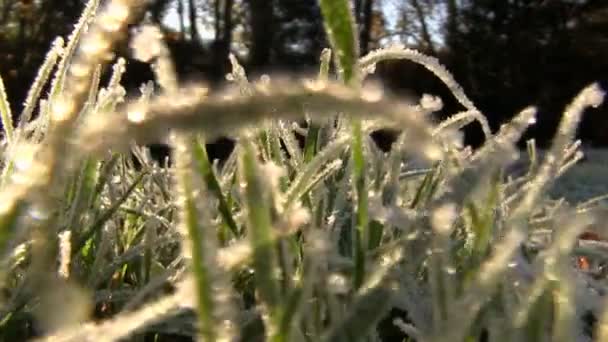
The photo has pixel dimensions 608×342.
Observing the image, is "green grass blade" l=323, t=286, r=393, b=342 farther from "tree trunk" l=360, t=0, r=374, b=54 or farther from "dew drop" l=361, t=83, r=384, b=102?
"tree trunk" l=360, t=0, r=374, b=54

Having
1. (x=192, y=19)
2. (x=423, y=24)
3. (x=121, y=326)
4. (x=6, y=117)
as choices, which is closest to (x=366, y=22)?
(x=423, y=24)

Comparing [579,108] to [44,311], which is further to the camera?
[579,108]

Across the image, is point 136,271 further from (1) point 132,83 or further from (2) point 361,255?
(1) point 132,83

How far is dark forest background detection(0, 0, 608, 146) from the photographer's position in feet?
37.8

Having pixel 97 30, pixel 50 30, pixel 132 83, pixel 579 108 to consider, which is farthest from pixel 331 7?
pixel 50 30

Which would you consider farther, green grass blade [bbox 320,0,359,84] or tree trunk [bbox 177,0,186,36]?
tree trunk [bbox 177,0,186,36]

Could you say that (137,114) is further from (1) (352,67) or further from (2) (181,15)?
(2) (181,15)

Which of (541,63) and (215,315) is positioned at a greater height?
(215,315)

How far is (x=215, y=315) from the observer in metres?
0.40

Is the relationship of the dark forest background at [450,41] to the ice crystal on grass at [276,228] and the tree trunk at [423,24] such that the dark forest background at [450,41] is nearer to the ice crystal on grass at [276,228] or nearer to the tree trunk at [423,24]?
the tree trunk at [423,24]

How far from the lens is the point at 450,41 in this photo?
12438 mm

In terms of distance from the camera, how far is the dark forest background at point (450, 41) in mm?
11516

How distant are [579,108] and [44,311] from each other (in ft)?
1.14

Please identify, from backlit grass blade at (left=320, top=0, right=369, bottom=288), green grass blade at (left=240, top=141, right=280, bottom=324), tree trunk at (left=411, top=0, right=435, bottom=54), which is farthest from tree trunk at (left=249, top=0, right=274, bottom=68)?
green grass blade at (left=240, top=141, right=280, bottom=324)
